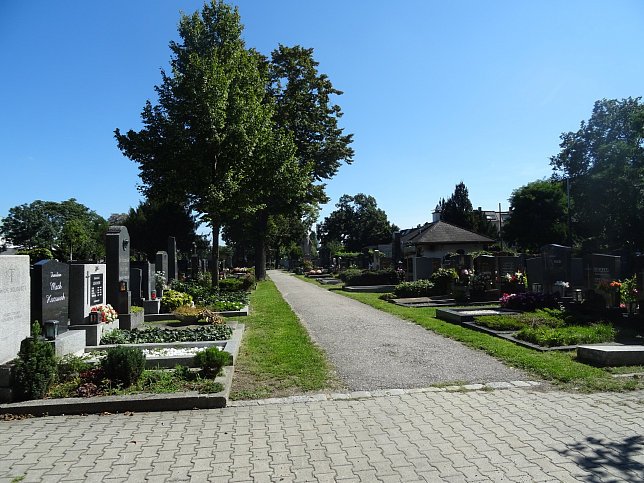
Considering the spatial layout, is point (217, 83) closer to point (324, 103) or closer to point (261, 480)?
point (261, 480)

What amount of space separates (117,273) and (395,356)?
25.1 feet

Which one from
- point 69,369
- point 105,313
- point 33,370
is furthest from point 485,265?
point 33,370

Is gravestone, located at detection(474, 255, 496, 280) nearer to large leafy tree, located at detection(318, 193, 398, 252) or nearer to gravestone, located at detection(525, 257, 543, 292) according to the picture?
gravestone, located at detection(525, 257, 543, 292)

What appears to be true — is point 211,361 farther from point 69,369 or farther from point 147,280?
point 147,280

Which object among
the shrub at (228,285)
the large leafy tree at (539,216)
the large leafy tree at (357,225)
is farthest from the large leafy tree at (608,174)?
the large leafy tree at (357,225)

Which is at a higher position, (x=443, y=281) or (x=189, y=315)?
(x=443, y=281)

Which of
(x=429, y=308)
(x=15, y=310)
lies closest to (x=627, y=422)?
(x=15, y=310)

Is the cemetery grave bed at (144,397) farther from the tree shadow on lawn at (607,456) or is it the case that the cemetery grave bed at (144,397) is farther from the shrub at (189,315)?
the shrub at (189,315)

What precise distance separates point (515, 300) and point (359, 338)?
615 cm

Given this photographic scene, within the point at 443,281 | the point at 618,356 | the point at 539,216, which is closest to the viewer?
the point at 618,356

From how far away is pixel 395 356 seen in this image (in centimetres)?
826

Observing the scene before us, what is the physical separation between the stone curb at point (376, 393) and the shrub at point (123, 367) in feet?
4.69

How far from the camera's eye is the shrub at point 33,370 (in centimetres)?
538

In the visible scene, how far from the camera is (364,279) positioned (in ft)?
92.0
